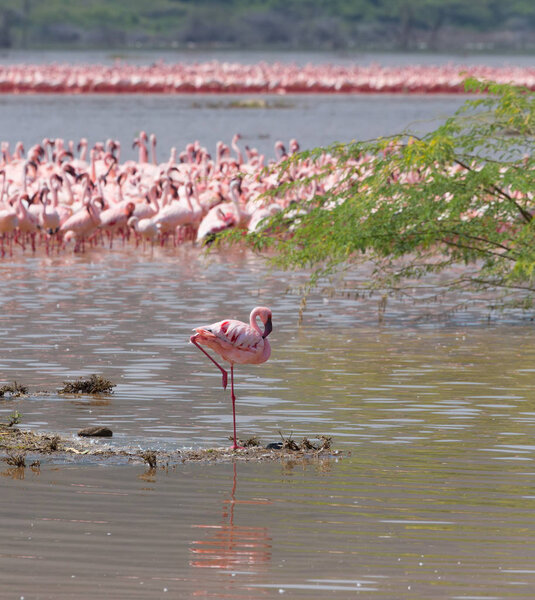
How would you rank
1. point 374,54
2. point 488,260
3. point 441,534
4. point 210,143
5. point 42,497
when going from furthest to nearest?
1. point 374,54
2. point 210,143
3. point 488,260
4. point 42,497
5. point 441,534

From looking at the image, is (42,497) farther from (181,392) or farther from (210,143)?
(210,143)

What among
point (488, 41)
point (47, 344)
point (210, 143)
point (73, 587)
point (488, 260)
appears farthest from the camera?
point (488, 41)

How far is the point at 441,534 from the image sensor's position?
8820mm

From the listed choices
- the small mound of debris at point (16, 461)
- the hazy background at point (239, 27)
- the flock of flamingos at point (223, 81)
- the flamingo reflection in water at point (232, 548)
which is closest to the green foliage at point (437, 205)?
the small mound of debris at point (16, 461)

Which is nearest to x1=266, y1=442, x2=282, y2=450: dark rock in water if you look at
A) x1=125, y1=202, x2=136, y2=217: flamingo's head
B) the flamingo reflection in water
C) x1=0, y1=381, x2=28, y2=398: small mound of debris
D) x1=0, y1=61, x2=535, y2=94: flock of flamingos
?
the flamingo reflection in water

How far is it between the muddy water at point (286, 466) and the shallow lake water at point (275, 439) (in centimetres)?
2

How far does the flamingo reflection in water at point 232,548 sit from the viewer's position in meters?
8.23

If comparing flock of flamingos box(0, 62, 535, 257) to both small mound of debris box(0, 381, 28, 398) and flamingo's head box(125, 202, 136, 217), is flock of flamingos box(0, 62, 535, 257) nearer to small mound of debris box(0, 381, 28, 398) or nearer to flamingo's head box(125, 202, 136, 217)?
flamingo's head box(125, 202, 136, 217)

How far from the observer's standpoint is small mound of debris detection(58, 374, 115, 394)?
13.1 m

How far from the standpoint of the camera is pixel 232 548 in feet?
28.1

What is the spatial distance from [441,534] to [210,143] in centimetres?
4928

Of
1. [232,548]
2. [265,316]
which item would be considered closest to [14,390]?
[265,316]

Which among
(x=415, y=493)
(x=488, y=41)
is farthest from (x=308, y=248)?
(x=488, y=41)

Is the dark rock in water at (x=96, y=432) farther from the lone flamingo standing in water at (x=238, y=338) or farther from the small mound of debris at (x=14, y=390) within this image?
the small mound of debris at (x=14, y=390)
